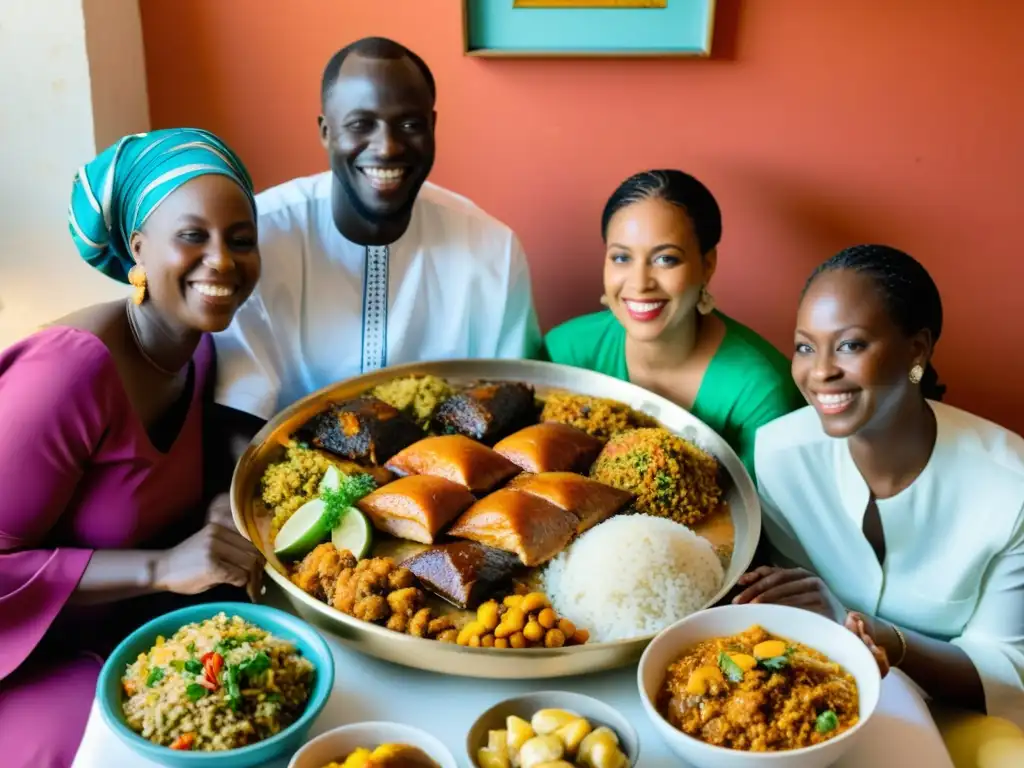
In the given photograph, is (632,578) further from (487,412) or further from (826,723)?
(487,412)

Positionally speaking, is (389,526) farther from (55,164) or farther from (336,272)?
(55,164)

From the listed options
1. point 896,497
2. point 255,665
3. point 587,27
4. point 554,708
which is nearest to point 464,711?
point 554,708

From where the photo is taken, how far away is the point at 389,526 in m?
1.72

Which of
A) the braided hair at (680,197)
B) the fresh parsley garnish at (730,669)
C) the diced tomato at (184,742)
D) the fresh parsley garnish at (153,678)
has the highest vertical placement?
the braided hair at (680,197)

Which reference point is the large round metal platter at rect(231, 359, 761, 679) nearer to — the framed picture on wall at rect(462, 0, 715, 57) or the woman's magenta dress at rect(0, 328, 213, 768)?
the woman's magenta dress at rect(0, 328, 213, 768)

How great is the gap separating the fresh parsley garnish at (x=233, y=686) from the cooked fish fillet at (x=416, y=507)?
1.42ft

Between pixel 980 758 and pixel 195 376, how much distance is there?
168 cm

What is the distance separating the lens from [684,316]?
2.20 meters

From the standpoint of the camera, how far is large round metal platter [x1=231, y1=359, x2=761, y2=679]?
4.72ft

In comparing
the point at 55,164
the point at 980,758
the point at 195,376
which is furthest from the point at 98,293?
the point at 980,758

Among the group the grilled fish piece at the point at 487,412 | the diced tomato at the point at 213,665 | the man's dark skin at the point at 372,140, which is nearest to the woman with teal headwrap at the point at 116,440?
the man's dark skin at the point at 372,140

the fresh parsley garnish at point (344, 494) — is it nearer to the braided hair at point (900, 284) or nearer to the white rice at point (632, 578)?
the white rice at point (632, 578)

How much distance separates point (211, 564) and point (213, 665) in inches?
12.1

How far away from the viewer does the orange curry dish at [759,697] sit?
1268 millimetres
